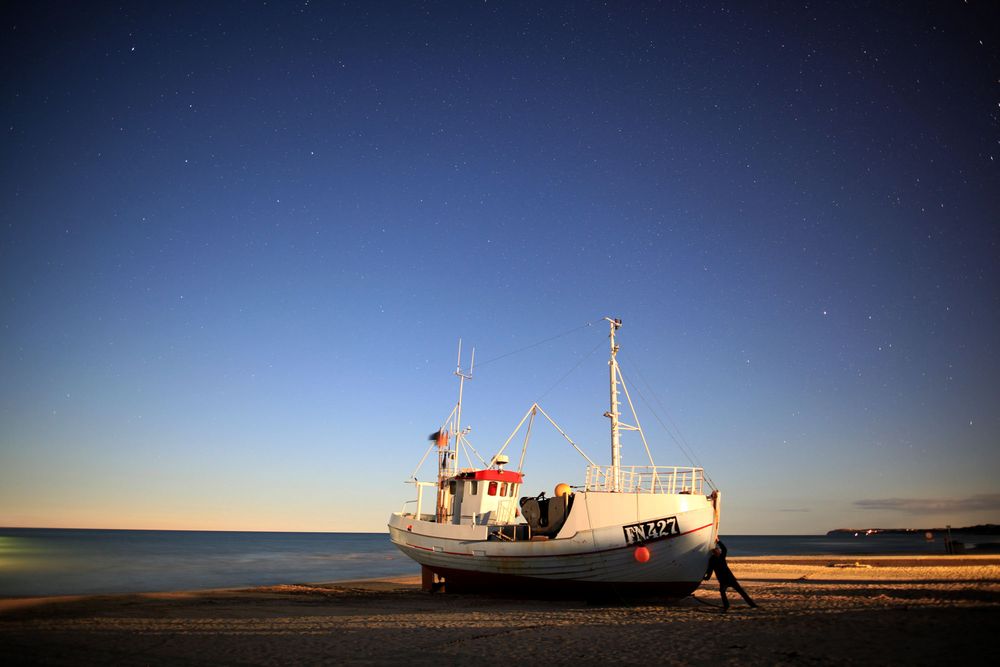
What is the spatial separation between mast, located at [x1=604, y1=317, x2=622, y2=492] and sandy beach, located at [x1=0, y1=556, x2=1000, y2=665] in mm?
4181

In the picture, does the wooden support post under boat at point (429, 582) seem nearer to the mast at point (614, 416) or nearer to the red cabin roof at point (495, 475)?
the red cabin roof at point (495, 475)

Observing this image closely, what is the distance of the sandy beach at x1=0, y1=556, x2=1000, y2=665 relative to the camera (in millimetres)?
10500

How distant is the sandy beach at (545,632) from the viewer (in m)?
10.5

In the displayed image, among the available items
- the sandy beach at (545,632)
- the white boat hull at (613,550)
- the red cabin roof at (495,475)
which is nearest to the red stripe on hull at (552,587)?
the white boat hull at (613,550)

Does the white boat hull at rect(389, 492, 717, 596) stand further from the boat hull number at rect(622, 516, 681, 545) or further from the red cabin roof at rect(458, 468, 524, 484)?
the red cabin roof at rect(458, 468, 524, 484)

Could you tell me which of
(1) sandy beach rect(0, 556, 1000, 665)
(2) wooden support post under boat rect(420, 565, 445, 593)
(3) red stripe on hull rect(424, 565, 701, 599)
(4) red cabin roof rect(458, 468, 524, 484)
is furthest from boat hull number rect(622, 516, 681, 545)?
(2) wooden support post under boat rect(420, 565, 445, 593)

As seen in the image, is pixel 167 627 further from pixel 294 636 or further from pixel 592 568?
pixel 592 568

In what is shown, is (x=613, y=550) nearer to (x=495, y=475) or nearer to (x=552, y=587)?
(x=552, y=587)

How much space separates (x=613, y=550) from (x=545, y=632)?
6.07 metres

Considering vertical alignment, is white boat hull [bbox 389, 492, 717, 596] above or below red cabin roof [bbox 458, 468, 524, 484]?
below

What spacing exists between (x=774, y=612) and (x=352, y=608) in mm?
12913

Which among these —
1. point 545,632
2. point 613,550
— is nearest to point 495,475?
point 613,550

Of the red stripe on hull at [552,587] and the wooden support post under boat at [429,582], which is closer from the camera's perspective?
the red stripe on hull at [552,587]

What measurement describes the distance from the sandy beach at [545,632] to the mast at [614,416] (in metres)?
4.18
